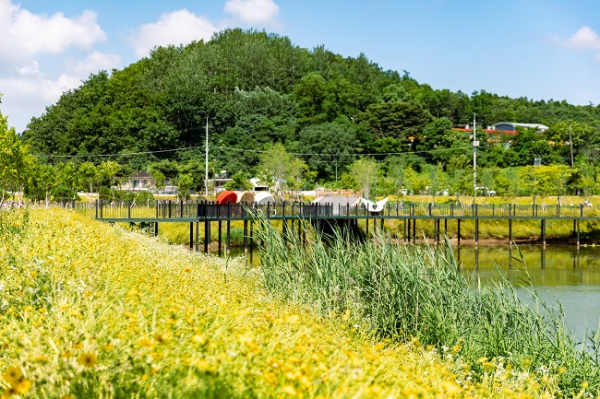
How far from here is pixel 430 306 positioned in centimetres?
864

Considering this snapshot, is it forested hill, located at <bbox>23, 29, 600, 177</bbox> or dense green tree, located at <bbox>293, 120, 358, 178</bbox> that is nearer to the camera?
dense green tree, located at <bbox>293, 120, 358, 178</bbox>

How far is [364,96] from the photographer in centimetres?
8625

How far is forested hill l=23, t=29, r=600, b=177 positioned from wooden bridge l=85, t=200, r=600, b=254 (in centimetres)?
3046

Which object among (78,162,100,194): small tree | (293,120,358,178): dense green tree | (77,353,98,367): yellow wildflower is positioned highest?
(293,120,358,178): dense green tree

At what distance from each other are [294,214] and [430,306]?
67.8 feet

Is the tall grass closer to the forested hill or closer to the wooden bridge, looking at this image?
the wooden bridge

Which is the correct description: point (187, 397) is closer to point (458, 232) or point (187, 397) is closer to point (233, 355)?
point (233, 355)

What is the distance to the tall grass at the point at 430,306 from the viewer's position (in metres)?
7.88

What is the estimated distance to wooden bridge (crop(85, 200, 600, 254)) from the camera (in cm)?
2505

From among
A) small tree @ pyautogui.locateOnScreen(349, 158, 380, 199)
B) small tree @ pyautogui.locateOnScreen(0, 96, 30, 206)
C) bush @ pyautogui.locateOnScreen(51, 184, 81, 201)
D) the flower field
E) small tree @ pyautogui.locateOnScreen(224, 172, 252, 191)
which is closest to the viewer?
the flower field

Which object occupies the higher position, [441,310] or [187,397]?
[187,397]

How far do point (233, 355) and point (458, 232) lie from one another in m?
34.9

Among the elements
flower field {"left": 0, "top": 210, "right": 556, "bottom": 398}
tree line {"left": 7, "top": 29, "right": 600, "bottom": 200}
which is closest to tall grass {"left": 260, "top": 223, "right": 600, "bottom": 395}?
flower field {"left": 0, "top": 210, "right": 556, "bottom": 398}

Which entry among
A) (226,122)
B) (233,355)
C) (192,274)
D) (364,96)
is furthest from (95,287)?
(364,96)
